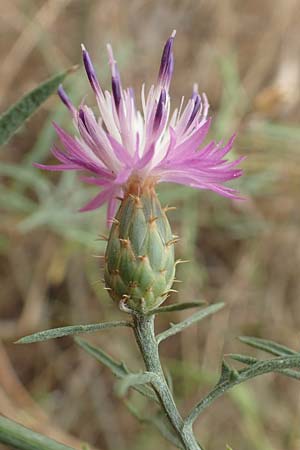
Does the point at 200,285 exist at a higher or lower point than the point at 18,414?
higher

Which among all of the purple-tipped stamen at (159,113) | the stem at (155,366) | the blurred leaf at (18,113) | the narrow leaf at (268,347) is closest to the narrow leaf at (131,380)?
the stem at (155,366)

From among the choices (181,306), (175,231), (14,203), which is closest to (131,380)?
(181,306)

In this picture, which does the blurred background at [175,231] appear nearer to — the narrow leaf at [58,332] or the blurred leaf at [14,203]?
the blurred leaf at [14,203]

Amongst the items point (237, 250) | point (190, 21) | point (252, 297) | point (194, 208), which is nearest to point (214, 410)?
point (252, 297)

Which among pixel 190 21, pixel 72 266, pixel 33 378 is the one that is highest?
Result: pixel 190 21

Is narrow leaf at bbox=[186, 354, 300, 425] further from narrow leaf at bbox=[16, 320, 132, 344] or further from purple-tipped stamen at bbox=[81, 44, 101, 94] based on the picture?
purple-tipped stamen at bbox=[81, 44, 101, 94]

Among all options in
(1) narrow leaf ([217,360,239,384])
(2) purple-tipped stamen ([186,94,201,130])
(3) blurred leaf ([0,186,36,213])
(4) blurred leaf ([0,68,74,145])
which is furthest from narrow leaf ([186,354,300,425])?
(3) blurred leaf ([0,186,36,213])

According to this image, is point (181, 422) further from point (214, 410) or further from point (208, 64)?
point (208, 64)
